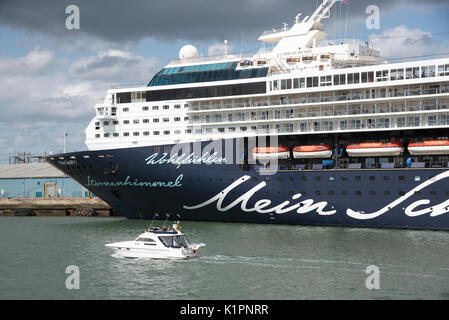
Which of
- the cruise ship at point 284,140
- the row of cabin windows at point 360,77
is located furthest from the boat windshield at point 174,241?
the row of cabin windows at point 360,77

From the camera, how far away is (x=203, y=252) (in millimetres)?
25188

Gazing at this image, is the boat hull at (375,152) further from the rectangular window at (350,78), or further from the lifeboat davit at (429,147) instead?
the rectangular window at (350,78)

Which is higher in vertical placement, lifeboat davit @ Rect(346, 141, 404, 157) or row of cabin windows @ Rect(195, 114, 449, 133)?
row of cabin windows @ Rect(195, 114, 449, 133)

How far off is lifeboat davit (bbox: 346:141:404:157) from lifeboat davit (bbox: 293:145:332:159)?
1223mm

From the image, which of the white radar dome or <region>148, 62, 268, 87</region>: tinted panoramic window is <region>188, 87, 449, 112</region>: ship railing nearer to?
<region>148, 62, 268, 87</region>: tinted panoramic window

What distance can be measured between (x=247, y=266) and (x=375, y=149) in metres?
13.9

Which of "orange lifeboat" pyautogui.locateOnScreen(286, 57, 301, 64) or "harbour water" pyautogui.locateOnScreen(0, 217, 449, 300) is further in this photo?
"orange lifeboat" pyautogui.locateOnScreen(286, 57, 301, 64)

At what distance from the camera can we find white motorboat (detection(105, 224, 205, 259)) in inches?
950

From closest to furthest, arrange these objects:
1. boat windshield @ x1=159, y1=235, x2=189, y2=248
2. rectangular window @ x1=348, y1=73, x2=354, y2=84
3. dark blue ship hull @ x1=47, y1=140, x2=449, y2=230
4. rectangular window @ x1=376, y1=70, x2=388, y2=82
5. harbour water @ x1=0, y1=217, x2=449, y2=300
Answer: harbour water @ x1=0, y1=217, x2=449, y2=300 → boat windshield @ x1=159, y1=235, x2=189, y2=248 → dark blue ship hull @ x1=47, y1=140, x2=449, y2=230 → rectangular window @ x1=376, y1=70, x2=388, y2=82 → rectangular window @ x1=348, y1=73, x2=354, y2=84

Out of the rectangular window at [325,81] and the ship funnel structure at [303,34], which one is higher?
the ship funnel structure at [303,34]

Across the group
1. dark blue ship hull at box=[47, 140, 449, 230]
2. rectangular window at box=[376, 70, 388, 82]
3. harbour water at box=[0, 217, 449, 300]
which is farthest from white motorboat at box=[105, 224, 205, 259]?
rectangular window at box=[376, 70, 388, 82]

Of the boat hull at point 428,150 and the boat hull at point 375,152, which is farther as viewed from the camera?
the boat hull at point 375,152

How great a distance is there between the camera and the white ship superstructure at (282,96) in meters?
32.8

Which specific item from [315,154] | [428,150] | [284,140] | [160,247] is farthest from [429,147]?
[160,247]
